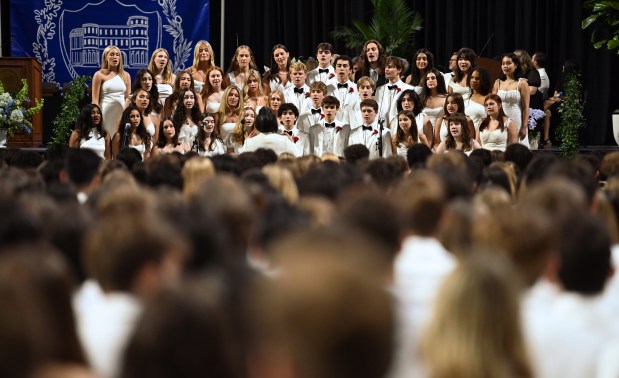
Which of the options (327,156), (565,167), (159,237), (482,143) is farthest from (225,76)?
(159,237)

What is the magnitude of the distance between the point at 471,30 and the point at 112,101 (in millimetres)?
7394

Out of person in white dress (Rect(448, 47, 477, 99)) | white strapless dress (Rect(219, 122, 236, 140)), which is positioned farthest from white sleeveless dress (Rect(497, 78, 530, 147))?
white strapless dress (Rect(219, 122, 236, 140))

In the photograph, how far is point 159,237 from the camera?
8.31ft

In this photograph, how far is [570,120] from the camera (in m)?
13.6

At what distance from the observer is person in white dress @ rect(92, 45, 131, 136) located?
464 inches

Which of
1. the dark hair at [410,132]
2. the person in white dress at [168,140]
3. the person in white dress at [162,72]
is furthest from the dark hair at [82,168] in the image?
the person in white dress at [162,72]

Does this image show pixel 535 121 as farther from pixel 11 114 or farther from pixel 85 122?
pixel 11 114

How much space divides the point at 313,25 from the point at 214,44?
1.66m

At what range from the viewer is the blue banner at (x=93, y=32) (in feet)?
51.8

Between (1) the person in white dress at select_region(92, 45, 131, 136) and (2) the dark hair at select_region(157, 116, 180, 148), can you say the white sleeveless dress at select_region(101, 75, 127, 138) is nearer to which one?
(1) the person in white dress at select_region(92, 45, 131, 136)

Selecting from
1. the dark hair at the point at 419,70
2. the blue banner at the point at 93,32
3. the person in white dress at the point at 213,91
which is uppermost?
the blue banner at the point at 93,32

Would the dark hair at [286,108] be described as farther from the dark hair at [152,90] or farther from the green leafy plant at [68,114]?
the green leafy plant at [68,114]

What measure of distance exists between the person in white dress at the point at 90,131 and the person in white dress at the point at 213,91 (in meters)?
1.26

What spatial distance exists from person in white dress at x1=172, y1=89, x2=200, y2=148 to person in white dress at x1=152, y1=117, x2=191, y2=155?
4.3 inches
